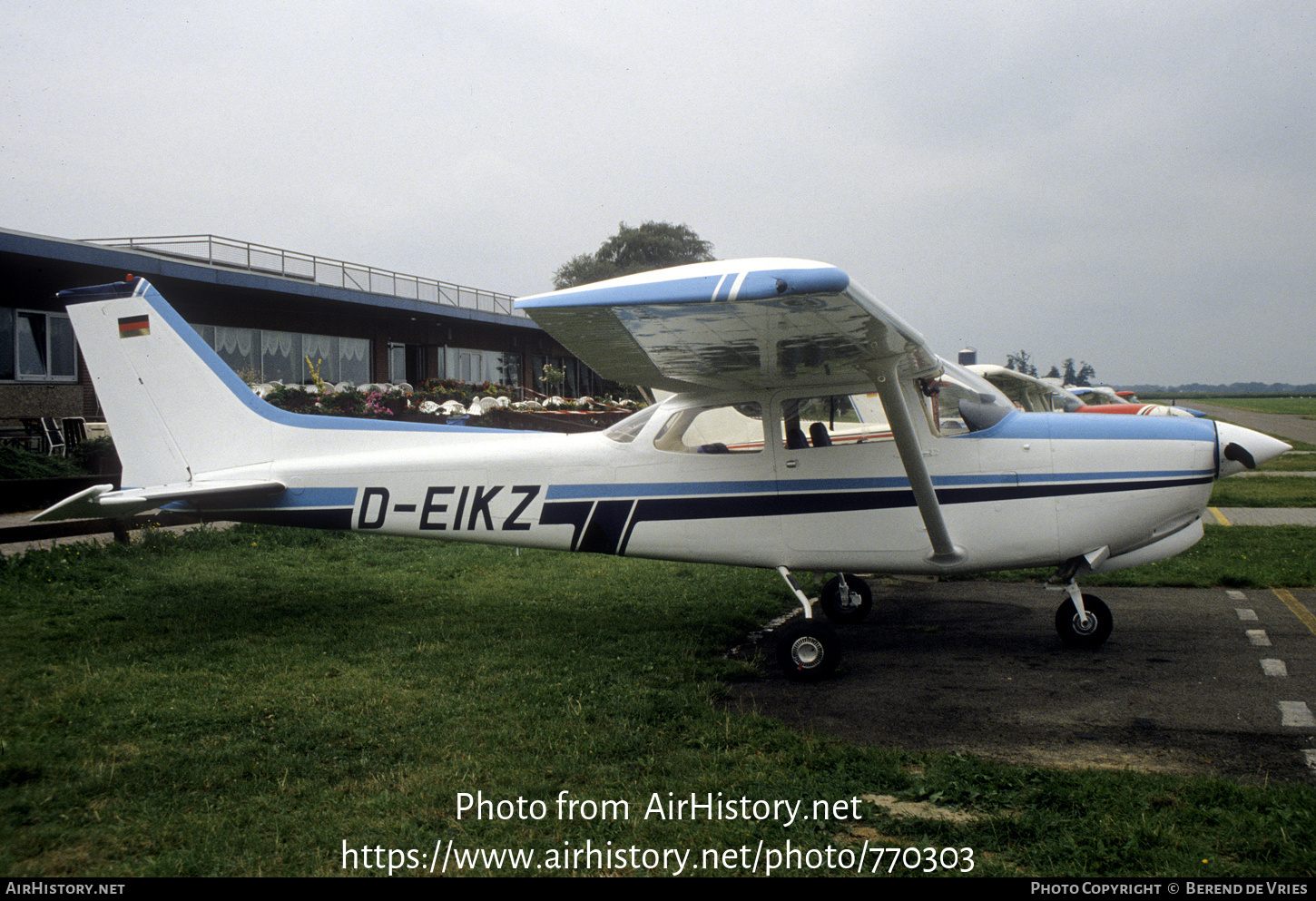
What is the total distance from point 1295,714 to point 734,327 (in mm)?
3580

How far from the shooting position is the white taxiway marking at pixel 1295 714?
4.21 m

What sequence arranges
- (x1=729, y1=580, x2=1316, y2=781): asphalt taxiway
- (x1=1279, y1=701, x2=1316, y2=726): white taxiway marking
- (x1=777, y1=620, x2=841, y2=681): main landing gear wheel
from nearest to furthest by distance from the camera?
(x1=729, y1=580, x2=1316, y2=781): asphalt taxiway
(x1=1279, y1=701, x2=1316, y2=726): white taxiway marking
(x1=777, y1=620, x2=841, y2=681): main landing gear wheel

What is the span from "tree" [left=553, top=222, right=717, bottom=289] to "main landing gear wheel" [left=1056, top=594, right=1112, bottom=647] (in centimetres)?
5230

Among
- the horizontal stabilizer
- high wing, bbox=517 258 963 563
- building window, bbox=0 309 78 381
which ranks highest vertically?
building window, bbox=0 309 78 381

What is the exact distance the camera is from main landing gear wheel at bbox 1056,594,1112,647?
5.78m

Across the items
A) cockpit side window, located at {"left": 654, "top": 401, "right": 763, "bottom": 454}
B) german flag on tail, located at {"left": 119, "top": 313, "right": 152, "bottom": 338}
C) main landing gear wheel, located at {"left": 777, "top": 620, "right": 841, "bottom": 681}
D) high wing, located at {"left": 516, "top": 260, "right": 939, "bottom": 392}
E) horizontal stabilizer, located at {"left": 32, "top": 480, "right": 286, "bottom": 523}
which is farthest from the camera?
german flag on tail, located at {"left": 119, "top": 313, "right": 152, "bottom": 338}

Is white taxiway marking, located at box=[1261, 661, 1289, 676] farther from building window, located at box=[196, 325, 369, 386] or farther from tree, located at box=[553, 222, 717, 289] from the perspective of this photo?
tree, located at box=[553, 222, 717, 289]

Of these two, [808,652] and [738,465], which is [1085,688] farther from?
[738,465]

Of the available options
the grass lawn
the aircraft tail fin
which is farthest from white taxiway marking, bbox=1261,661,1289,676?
the aircraft tail fin

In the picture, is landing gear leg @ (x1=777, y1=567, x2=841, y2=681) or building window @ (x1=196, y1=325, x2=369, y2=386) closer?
landing gear leg @ (x1=777, y1=567, x2=841, y2=681)

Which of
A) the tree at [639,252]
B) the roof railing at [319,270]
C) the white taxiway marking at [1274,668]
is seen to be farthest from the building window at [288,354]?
the tree at [639,252]

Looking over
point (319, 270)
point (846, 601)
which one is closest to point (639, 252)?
point (319, 270)

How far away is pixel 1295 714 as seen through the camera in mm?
4332

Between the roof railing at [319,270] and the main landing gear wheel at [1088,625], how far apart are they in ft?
40.5
